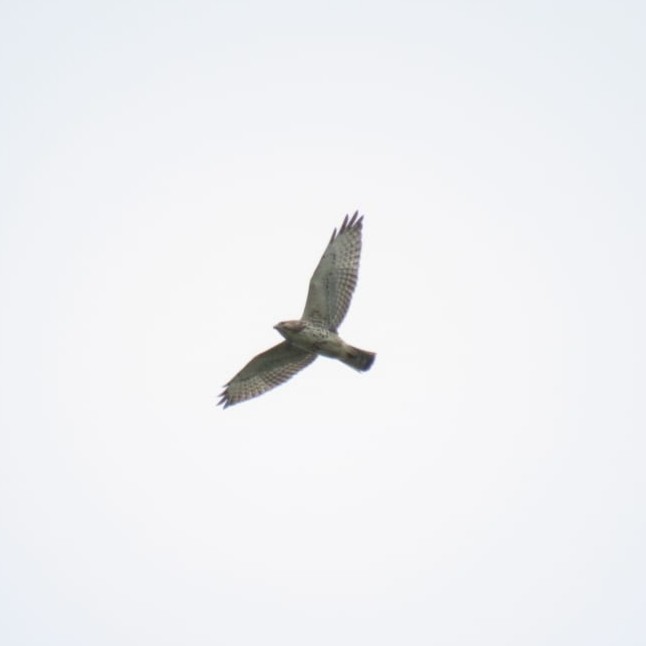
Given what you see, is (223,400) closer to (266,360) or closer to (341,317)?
(266,360)

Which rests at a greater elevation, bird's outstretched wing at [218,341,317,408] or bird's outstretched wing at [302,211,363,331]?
bird's outstretched wing at [302,211,363,331]

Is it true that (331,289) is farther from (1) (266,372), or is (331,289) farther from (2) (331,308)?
(1) (266,372)

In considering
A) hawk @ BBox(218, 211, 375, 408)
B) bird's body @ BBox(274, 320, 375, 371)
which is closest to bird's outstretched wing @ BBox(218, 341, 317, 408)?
hawk @ BBox(218, 211, 375, 408)

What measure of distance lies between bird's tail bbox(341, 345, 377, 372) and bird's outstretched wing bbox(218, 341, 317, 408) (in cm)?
85

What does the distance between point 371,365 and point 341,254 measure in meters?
1.70

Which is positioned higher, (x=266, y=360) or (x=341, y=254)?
(x=341, y=254)

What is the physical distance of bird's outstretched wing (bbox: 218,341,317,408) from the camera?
64.1 ft

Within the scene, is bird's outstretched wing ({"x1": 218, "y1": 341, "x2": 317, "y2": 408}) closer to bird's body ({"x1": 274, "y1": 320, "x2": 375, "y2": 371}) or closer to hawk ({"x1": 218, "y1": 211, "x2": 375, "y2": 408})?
hawk ({"x1": 218, "y1": 211, "x2": 375, "y2": 408})

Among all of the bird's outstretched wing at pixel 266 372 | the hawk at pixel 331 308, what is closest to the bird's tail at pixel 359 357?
the hawk at pixel 331 308

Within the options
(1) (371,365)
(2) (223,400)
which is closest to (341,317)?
(1) (371,365)

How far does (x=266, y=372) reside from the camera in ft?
65.7

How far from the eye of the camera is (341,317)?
746 inches

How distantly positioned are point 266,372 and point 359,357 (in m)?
1.91

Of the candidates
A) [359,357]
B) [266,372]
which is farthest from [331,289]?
[266,372]
